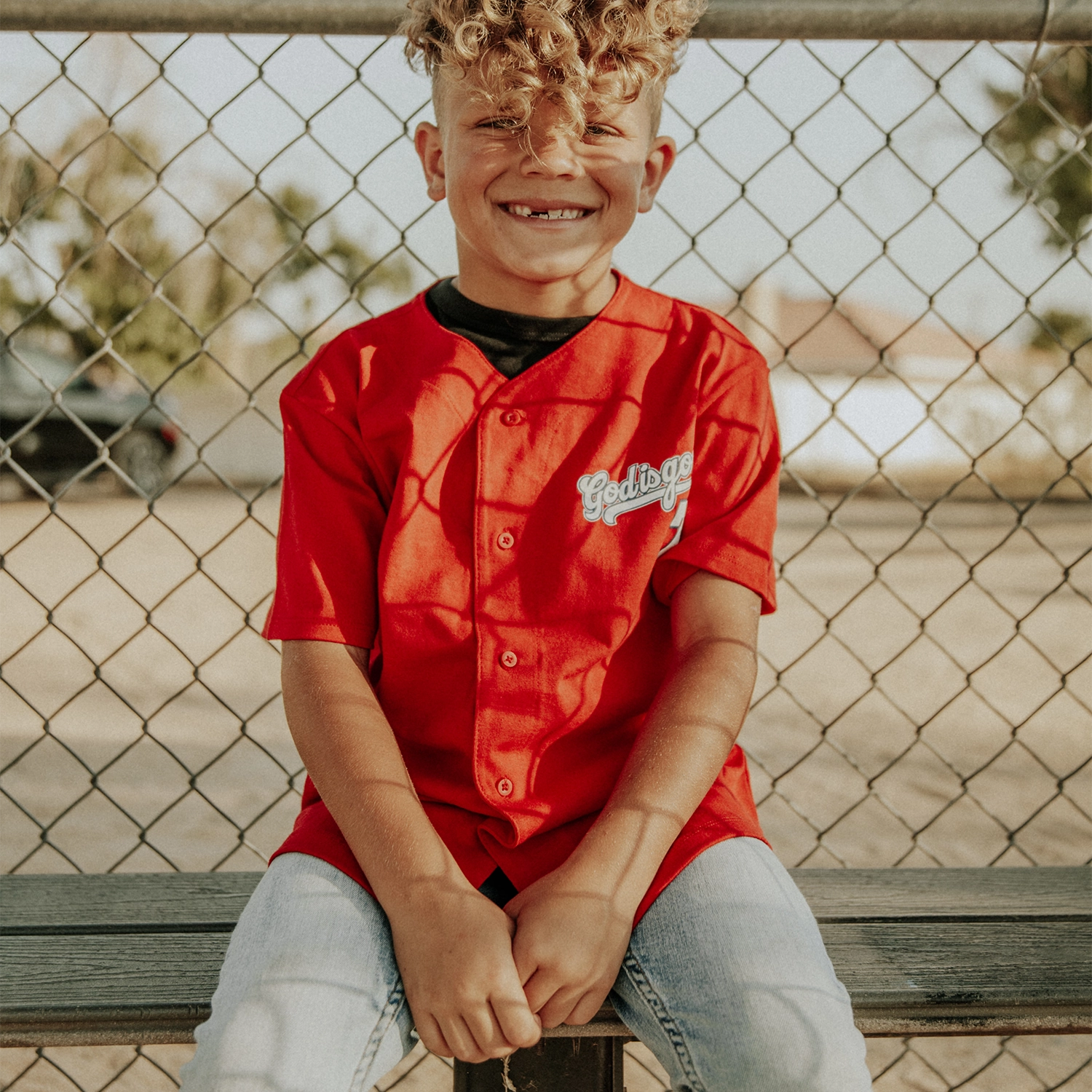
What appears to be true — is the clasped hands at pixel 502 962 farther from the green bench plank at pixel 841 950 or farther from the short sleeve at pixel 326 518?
the short sleeve at pixel 326 518

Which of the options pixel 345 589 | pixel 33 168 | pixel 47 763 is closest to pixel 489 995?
pixel 345 589

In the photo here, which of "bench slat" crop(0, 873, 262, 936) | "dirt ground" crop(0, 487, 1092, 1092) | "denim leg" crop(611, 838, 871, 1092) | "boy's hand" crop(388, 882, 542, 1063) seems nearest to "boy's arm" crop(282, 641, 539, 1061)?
"boy's hand" crop(388, 882, 542, 1063)

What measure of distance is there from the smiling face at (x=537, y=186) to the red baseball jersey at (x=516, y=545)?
105mm

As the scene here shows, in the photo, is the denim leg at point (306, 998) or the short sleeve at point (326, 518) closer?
the denim leg at point (306, 998)

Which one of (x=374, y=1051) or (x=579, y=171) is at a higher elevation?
(x=579, y=171)

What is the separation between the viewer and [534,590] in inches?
54.4

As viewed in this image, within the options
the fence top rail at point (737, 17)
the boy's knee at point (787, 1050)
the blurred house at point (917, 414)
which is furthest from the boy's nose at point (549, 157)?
the blurred house at point (917, 414)

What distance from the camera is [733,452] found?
144 centimetres

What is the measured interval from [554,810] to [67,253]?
42.5ft

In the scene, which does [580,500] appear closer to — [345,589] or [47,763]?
[345,589]

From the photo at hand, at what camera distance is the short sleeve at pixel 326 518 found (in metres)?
1.36

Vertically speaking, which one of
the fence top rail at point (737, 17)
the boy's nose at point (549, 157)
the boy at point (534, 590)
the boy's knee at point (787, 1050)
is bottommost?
the boy's knee at point (787, 1050)

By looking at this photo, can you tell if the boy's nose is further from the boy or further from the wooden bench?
the wooden bench

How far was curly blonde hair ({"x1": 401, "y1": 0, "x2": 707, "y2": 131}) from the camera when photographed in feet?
4.31
